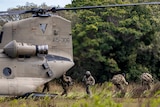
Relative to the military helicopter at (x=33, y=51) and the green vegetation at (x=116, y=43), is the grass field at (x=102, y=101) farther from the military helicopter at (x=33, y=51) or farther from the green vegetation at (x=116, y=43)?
the green vegetation at (x=116, y=43)

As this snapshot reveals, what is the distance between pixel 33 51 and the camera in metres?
12.9

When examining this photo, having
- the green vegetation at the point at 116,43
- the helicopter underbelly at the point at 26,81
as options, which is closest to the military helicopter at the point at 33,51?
the helicopter underbelly at the point at 26,81

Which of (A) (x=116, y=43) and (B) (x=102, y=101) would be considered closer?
(B) (x=102, y=101)

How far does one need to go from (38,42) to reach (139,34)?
52.3ft

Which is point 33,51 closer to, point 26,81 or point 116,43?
point 26,81

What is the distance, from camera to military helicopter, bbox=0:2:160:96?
41.2 ft

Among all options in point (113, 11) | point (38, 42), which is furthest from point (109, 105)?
point (113, 11)

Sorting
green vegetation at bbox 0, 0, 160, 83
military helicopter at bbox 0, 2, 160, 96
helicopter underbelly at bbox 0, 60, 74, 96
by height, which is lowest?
green vegetation at bbox 0, 0, 160, 83

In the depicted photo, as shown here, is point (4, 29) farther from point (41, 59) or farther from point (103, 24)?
point (103, 24)

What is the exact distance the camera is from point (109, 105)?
153 inches

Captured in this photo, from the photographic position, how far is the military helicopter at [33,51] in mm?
12562

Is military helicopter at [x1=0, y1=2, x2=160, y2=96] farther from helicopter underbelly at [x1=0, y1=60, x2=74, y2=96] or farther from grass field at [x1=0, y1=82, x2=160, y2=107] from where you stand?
grass field at [x1=0, y1=82, x2=160, y2=107]

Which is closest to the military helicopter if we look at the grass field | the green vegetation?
the grass field

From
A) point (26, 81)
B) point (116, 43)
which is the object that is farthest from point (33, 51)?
point (116, 43)
